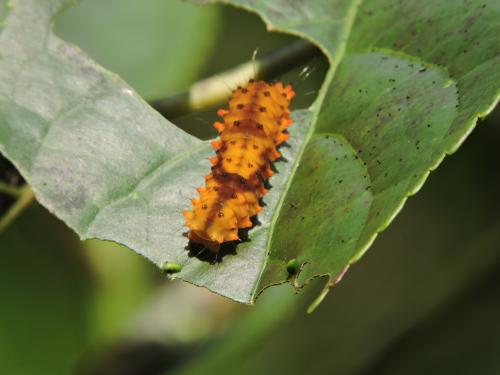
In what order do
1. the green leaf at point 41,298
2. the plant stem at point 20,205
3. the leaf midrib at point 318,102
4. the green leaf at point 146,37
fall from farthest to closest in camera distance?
the green leaf at point 146,37 → the green leaf at point 41,298 → the plant stem at point 20,205 → the leaf midrib at point 318,102

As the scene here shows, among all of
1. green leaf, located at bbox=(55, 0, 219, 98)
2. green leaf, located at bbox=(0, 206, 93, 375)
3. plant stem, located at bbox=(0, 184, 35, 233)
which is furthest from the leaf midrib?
green leaf, located at bbox=(0, 206, 93, 375)

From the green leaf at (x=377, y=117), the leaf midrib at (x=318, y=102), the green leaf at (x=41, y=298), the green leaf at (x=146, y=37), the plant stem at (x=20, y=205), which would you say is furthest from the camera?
the green leaf at (x=146, y=37)

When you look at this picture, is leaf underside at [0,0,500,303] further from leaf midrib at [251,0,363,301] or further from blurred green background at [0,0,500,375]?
blurred green background at [0,0,500,375]

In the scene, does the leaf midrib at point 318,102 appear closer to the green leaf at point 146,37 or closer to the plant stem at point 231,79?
the plant stem at point 231,79

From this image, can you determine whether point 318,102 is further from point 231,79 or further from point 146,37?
point 146,37

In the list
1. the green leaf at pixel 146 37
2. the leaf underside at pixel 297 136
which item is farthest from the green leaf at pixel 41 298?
the leaf underside at pixel 297 136

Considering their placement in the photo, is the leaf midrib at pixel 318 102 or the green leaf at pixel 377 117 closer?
the green leaf at pixel 377 117

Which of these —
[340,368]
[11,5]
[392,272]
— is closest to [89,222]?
[11,5]
